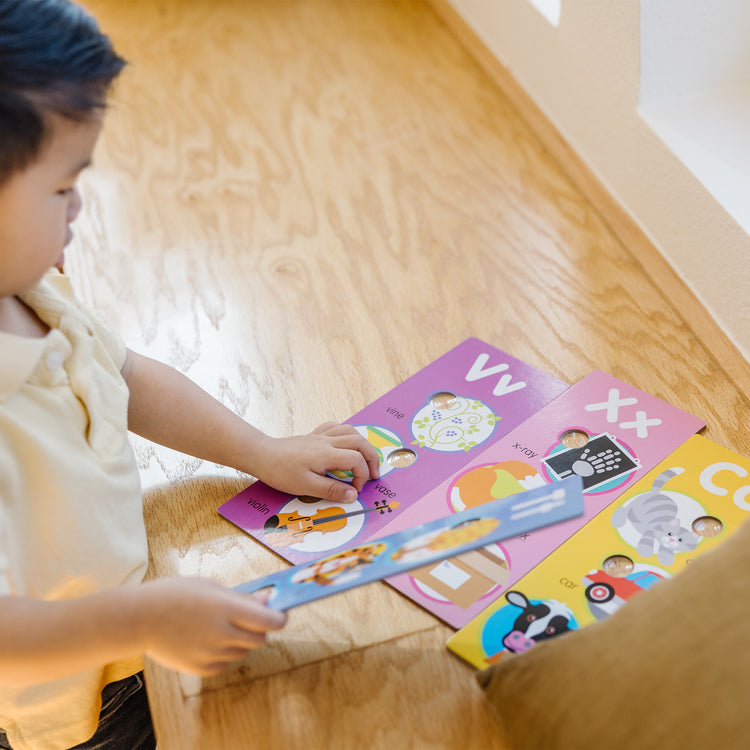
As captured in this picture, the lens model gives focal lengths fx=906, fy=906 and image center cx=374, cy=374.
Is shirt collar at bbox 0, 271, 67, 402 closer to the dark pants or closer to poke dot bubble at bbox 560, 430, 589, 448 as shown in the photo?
the dark pants

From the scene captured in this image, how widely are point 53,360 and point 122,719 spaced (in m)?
0.34

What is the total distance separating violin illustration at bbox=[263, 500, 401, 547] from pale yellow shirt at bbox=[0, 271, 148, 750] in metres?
0.10

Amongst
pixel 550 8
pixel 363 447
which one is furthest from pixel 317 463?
pixel 550 8

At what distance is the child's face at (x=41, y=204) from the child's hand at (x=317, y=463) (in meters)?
0.24

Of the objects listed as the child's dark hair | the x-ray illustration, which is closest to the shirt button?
the child's dark hair

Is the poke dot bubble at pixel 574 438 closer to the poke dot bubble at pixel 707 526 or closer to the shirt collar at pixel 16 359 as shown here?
the poke dot bubble at pixel 707 526

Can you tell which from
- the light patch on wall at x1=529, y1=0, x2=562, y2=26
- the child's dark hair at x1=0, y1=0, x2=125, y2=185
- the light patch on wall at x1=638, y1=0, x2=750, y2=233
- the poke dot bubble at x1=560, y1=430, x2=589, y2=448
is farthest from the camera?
the light patch on wall at x1=529, y1=0, x2=562, y2=26

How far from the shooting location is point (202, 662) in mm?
588

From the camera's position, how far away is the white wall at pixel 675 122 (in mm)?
836

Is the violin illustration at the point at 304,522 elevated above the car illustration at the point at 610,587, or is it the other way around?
the car illustration at the point at 610,587

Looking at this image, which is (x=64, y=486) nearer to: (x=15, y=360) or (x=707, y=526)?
(x=15, y=360)

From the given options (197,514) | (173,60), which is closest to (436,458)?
(197,514)

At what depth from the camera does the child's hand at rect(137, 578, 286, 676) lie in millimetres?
576

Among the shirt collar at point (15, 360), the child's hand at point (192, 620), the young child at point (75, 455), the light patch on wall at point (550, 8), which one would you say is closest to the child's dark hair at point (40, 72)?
the young child at point (75, 455)
